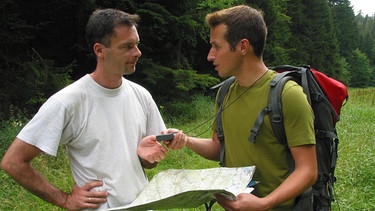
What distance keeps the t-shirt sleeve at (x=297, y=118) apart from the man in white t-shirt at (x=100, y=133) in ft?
2.26

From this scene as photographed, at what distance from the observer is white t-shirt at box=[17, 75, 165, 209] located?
1957 millimetres

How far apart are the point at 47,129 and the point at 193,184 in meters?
0.82

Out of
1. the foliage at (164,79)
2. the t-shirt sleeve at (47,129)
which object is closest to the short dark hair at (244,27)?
the t-shirt sleeve at (47,129)

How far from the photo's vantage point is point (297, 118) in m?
1.92

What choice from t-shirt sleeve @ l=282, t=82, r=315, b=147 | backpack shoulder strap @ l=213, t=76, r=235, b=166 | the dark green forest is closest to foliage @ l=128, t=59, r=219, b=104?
the dark green forest

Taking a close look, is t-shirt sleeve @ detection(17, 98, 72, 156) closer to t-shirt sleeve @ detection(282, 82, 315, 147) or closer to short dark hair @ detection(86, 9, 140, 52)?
short dark hair @ detection(86, 9, 140, 52)

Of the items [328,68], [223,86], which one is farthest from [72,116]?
[328,68]

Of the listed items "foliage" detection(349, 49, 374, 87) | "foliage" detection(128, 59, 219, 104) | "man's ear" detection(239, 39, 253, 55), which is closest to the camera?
"man's ear" detection(239, 39, 253, 55)

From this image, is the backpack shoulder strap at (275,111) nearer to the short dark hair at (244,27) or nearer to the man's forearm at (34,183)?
the short dark hair at (244,27)

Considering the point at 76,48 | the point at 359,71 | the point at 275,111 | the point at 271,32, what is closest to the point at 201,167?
the point at 275,111

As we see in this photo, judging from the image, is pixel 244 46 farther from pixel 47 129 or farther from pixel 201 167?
pixel 201 167

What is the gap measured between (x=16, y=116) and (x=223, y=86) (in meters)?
6.51

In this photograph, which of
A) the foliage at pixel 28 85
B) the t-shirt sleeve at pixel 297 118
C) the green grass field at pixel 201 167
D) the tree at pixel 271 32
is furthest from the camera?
the tree at pixel 271 32

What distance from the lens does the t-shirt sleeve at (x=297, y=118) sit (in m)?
1.91
